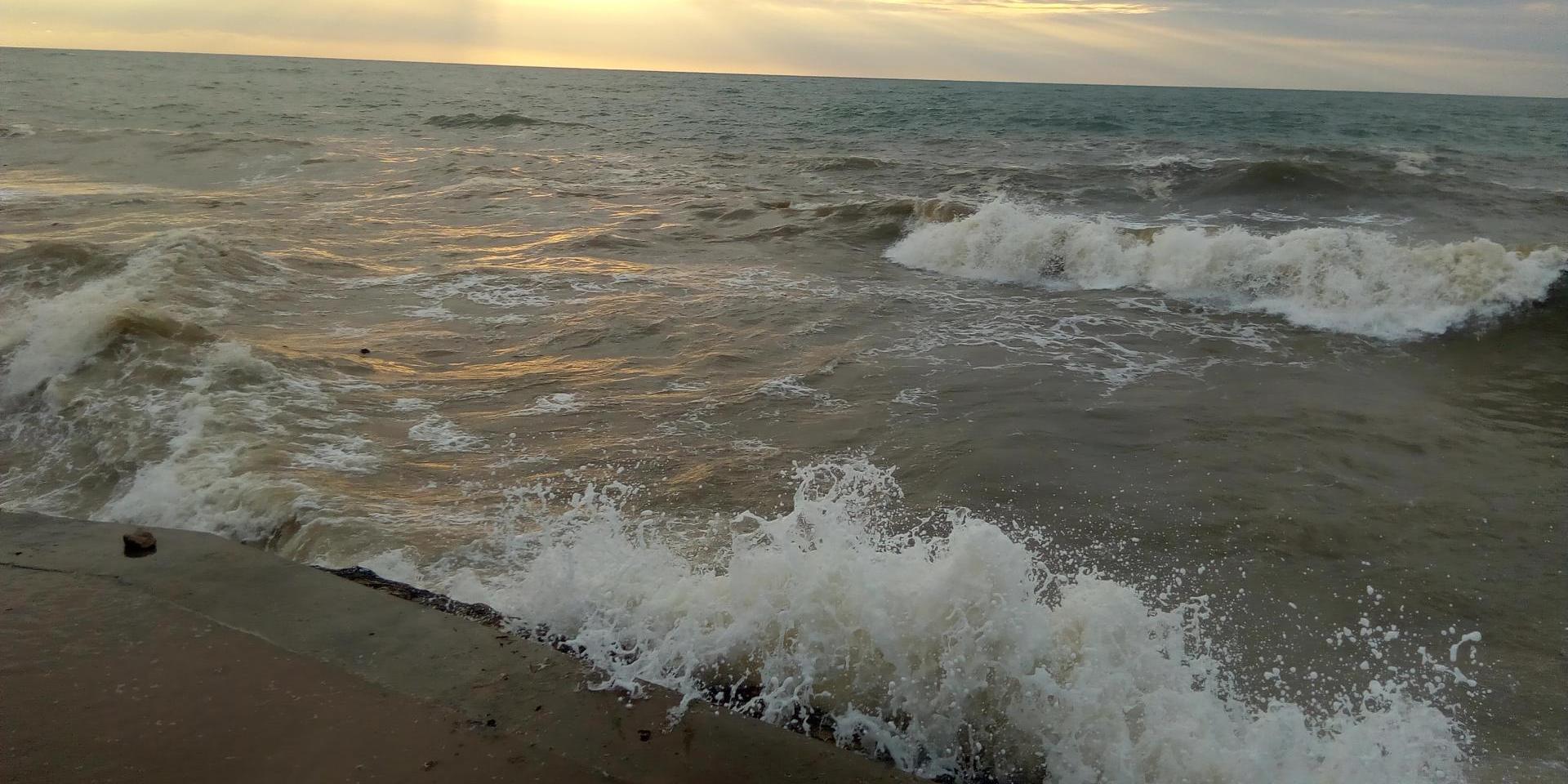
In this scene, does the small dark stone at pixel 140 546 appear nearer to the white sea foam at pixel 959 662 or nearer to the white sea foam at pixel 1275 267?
the white sea foam at pixel 959 662

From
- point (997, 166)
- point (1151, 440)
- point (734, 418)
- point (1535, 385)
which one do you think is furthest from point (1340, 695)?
point (997, 166)

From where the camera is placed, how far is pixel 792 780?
280 centimetres

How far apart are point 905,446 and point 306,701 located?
3877 millimetres

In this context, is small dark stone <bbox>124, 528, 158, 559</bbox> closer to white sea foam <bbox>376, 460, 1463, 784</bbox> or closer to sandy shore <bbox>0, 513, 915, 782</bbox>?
sandy shore <bbox>0, 513, 915, 782</bbox>

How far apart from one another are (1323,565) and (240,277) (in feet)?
33.4

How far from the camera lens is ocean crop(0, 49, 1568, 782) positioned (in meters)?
3.32

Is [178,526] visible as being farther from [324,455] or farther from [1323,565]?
[1323,565]

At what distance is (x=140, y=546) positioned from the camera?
13.0ft

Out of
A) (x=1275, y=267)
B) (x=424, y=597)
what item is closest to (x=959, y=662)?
(x=424, y=597)

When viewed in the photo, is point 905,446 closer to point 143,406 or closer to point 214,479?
point 214,479

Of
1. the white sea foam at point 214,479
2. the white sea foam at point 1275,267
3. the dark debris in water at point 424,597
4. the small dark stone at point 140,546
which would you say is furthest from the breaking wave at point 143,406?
the white sea foam at point 1275,267

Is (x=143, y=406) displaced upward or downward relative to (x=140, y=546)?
upward

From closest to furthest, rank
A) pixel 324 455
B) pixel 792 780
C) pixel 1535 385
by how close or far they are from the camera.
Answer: pixel 792 780 < pixel 324 455 < pixel 1535 385

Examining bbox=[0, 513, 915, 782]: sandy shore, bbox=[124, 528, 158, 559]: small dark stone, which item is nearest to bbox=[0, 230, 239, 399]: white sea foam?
bbox=[124, 528, 158, 559]: small dark stone
